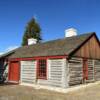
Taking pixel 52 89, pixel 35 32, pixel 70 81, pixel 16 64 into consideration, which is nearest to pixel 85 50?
pixel 70 81

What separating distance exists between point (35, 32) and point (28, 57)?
30.4 meters

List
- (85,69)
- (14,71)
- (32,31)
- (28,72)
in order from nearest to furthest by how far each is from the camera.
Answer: (85,69)
(28,72)
(14,71)
(32,31)

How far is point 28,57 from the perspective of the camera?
16891 mm

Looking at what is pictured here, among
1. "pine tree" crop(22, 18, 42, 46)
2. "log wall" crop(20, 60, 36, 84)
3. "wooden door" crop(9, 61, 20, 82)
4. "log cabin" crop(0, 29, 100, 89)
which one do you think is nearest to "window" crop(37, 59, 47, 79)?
"log cabin" crop(0, 29, 100, 89)

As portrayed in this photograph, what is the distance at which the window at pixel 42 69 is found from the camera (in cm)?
1528

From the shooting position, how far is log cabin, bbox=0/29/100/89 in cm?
1391

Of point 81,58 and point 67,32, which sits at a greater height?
point 67,32

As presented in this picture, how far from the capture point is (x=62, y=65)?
1381 cm

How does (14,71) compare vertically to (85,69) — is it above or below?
below

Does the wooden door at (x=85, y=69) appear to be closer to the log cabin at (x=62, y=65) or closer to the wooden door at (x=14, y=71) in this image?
the log cabin at (x=62, y=65)

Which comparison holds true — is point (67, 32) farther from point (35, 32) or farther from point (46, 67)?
point (35, 32)

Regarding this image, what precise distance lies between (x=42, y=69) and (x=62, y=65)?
2.43 metres

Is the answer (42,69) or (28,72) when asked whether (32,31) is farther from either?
(42,69)

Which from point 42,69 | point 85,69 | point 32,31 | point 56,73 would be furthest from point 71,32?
point 32,31
